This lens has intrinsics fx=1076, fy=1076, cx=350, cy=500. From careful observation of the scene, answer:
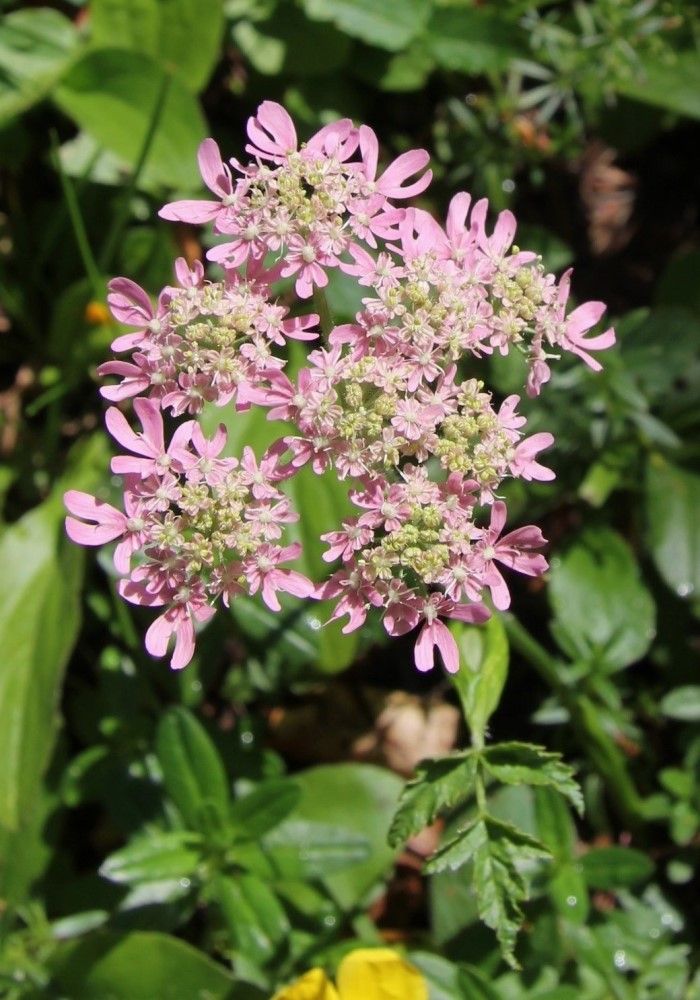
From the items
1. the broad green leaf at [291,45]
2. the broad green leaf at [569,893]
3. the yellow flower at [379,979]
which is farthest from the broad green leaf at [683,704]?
the broad green leaf at [291,45]

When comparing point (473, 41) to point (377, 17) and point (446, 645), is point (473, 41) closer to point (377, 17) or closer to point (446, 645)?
point (377, 17)

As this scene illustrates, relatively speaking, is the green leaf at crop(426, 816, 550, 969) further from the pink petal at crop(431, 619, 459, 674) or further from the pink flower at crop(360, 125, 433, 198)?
the pink flower at crop(360, 125, 433, 198)

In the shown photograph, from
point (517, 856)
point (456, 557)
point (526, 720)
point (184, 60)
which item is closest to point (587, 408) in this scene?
point (526, 720)

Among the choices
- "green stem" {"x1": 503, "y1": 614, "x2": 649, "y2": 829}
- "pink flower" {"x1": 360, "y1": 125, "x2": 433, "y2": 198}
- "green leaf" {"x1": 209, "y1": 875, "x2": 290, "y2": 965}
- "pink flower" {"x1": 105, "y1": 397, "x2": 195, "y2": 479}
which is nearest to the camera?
"pink flower" {"x1": 105, "y1": 397, "x2": 195, "y2": 479}

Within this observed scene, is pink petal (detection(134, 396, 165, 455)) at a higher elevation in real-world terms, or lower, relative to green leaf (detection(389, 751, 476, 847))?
higher

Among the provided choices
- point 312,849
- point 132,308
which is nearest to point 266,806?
point 312,849

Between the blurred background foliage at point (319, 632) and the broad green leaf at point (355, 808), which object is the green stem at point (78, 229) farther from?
the broad green leaf at point (355, 808)

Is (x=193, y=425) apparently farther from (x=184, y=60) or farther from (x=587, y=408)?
(x=184, y=60)

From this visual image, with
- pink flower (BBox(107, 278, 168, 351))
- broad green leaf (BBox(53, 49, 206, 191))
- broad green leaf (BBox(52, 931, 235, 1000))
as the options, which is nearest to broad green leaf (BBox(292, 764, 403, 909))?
broad green leaf (BBox(52, 931, 235, 1000))
